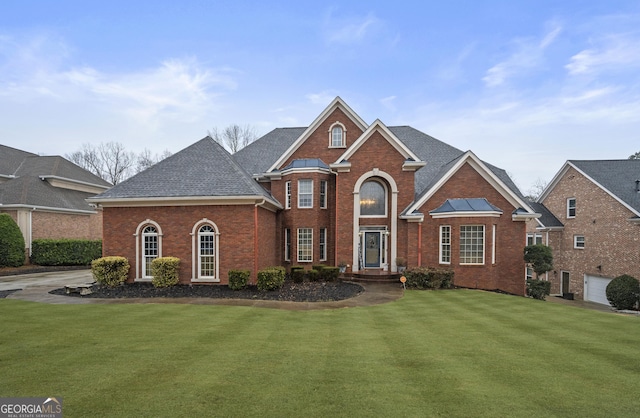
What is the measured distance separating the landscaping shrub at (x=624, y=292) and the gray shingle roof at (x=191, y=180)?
23.1 m

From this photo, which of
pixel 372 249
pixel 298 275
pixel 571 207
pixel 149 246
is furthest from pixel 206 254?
pixel 571 207

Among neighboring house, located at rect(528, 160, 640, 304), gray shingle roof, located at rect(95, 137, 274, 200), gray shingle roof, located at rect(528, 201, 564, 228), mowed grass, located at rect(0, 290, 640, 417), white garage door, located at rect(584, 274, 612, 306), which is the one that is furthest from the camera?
gray shingle roof, located at rect(528, 201, 564, 228)

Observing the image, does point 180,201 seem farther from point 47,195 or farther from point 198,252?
point 47,195

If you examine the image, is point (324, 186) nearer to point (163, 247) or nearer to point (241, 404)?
point (163, 247)

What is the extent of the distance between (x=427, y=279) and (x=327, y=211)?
773cm

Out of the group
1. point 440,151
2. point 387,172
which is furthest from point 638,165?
point 387,172

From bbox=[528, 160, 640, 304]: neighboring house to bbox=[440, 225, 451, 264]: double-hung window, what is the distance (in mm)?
13875

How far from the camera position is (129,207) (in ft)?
53.2

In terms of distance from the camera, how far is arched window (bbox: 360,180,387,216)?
1997cm

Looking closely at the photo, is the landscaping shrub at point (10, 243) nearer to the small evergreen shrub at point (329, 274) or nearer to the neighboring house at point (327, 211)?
the neighboring house at point (327, 211)

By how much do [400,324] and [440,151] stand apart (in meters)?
17.3

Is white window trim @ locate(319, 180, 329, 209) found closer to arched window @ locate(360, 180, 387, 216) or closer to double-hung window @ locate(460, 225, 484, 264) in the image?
arched window @ locate(360, 180, 387, 216)

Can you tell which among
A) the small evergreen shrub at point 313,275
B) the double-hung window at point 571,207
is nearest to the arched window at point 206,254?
the small evergreen shrub at point 313,275

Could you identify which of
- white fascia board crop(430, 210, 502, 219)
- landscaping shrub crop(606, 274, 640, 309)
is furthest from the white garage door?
white fascia board crop(430, 210, 502, 219)
